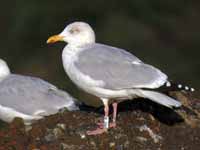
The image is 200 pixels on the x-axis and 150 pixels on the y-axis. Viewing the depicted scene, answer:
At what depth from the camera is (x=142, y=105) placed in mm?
11016

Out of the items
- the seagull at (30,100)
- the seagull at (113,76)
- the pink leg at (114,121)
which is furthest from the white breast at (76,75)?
the seagull at (30,100)

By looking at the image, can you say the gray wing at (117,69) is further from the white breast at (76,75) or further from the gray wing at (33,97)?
the gray wing at (33,97)

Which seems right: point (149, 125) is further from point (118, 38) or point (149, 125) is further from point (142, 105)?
point (118, 38)

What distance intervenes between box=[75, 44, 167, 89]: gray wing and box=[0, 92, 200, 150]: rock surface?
1.75ft

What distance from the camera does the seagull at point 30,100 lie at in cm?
1098

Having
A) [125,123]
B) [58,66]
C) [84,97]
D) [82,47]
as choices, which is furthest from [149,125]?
[58,66]

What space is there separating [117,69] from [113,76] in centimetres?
10

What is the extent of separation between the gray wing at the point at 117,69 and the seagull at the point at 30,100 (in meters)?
0.76

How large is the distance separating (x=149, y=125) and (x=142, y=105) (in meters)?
0.66

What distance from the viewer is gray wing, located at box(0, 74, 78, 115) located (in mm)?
10969

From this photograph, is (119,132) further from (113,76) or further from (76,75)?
(76,75)

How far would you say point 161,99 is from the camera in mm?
10008

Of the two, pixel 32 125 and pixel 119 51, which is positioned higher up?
pixel 119 51

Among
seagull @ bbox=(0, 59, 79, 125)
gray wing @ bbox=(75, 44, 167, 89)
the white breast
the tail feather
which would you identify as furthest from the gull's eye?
the tail feather
